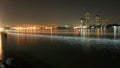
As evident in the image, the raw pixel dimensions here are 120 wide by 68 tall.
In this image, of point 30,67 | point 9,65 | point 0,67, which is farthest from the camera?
point 30,67

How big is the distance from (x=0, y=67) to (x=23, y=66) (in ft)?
20.2

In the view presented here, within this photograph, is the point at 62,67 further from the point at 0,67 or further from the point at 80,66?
the point at 0,67

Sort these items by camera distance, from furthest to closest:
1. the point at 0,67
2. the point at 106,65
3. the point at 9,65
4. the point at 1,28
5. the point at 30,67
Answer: the point at 1,28 → the point at 106,65 → the point at 30,67 → the point at 9,65 → the point at 0,67

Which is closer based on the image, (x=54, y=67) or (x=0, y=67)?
(x=0, y=67)

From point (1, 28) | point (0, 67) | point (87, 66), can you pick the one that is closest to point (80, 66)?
point (87, 66)

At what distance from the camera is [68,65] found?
25781 millimetres

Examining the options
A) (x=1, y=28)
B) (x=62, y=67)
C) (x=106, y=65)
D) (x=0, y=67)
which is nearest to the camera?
(x=0, y=67)

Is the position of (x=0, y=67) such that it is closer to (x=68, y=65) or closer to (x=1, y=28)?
(x=68, y=65)

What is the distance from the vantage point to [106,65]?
2627 cm

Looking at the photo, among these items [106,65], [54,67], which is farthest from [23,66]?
[106,65]

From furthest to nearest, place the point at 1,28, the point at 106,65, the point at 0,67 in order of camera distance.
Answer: the point at 1,28, the point at 106,65, the point at 0,67

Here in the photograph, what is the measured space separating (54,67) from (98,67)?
4.46m

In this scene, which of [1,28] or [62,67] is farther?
[1,28]

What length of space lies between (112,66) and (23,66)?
29.8 feet
